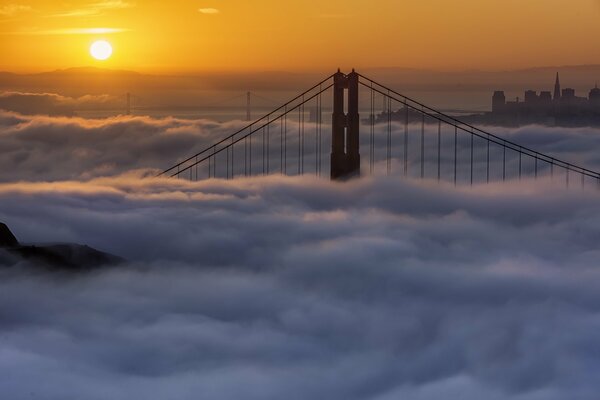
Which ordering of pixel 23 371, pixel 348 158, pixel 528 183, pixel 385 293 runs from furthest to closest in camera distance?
pixel 528 183
pixel 385 293
pixel 348 158
pixel 23 371

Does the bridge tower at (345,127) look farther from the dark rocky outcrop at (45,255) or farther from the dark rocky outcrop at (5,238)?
the dark rocky outcrop at (5,238)

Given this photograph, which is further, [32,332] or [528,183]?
[528,183]

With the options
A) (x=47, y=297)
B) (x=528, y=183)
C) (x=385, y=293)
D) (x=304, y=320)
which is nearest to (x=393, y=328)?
(x=304, y=320)

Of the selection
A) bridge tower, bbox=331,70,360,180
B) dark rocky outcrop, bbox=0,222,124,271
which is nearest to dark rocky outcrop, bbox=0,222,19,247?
dark rocky outcrop, bbox=0,222,124,271

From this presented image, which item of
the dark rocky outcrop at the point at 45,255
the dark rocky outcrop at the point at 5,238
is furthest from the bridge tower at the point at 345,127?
the dark rocky outcrop at the point at 5,238

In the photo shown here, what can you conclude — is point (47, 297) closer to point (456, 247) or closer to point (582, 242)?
point (456, 247)

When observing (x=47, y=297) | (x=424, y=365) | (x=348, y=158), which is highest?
(x=348, y=158)
